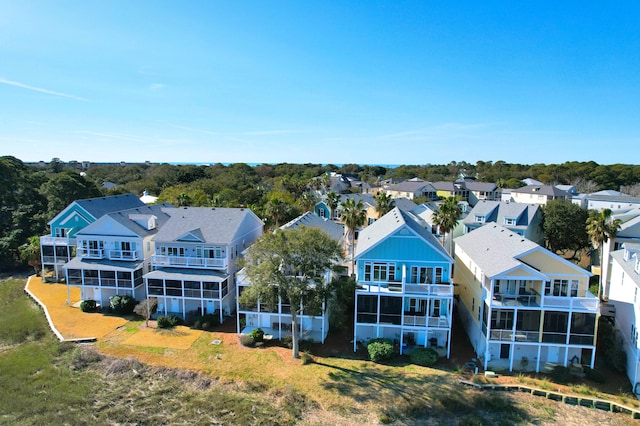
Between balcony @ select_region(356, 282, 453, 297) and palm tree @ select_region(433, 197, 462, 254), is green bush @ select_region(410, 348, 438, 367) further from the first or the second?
palm tree @ select_region(433, 197, 462, 254)

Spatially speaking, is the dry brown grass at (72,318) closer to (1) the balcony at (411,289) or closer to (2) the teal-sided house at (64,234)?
(2) the teal-sided house at (64,234)

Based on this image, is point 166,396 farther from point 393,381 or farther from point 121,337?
point 393,381

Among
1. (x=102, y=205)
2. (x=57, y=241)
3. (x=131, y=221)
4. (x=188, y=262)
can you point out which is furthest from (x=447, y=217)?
(x=57, y=241)

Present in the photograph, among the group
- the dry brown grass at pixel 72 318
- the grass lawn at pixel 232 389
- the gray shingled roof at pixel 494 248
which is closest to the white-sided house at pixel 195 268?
the dry brown grass at pixel 72 318

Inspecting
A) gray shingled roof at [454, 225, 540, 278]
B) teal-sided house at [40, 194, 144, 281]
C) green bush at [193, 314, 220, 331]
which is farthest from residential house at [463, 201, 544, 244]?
teal-sided house at [40, 194, 144, 281]

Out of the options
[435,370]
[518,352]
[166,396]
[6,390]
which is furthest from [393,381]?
[6,390]

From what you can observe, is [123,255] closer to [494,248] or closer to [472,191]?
[494,248]
